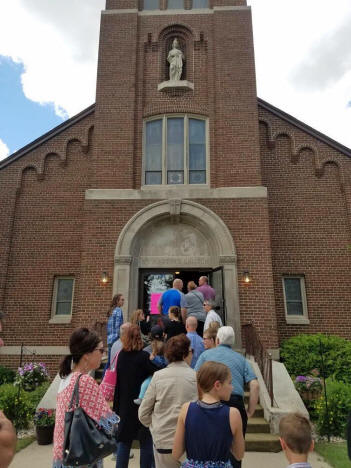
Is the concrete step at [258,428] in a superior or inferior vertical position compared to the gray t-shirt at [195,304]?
inferior

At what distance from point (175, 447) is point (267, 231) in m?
8.41

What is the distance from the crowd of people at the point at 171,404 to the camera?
231 centimetres

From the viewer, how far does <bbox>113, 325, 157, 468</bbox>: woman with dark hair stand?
11.8 feet

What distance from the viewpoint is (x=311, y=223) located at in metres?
11.7

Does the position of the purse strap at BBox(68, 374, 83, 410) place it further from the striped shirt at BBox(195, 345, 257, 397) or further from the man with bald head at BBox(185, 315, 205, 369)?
the man with bald head at BBox(185, 315, 205, 369)

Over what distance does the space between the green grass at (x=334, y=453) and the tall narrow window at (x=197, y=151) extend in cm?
764

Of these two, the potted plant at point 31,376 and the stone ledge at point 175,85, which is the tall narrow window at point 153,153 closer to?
the stone ledge at point 175,85

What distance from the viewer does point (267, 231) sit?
10227 millimetres

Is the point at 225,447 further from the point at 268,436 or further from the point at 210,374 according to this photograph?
the point at 268,436

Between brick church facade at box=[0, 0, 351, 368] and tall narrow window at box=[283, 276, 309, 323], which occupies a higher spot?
brick church facade at box=[0, 0, 351, 368]

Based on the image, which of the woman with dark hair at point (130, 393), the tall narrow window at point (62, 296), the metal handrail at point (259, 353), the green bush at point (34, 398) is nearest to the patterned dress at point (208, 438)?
the woman with dark hair at point (130, 393)

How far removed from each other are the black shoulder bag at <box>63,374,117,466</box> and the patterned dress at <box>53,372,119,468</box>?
0.04 m

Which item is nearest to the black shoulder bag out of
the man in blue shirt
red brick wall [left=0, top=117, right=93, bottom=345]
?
the man in blue shirt

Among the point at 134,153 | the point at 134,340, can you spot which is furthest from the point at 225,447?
the point at 134,153
